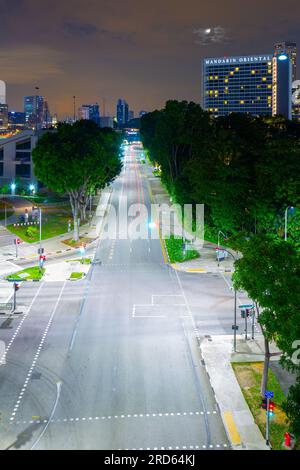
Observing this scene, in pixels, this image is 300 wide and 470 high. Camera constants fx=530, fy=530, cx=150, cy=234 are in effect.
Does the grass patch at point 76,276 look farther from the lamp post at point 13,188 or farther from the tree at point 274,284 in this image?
the lamp post at point 13,188

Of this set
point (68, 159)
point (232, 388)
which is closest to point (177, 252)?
point (68, 159)

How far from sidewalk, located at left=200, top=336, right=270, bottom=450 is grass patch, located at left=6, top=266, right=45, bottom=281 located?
22.9m

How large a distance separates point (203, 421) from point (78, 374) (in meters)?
8.97

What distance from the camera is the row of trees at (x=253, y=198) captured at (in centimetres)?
2677

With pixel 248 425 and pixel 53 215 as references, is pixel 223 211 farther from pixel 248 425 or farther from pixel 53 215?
pixel 53 215

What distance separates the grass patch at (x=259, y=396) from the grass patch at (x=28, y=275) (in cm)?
2702

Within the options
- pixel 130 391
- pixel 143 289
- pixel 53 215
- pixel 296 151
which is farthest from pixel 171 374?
pixel 53 215

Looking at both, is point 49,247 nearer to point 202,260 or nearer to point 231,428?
point 202,260

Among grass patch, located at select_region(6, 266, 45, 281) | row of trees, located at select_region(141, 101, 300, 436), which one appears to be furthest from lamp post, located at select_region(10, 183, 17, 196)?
grass patch, located at select_region(6, 266, 45, 281)

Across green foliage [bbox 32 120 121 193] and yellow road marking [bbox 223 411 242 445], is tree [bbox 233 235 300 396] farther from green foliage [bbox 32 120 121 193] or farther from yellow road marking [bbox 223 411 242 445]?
green foliage [bbox 32 120 121 193]

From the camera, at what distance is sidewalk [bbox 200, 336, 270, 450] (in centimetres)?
2630

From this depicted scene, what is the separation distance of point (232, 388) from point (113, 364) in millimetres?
7939

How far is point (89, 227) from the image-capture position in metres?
84.2

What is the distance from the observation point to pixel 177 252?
2606 inches
